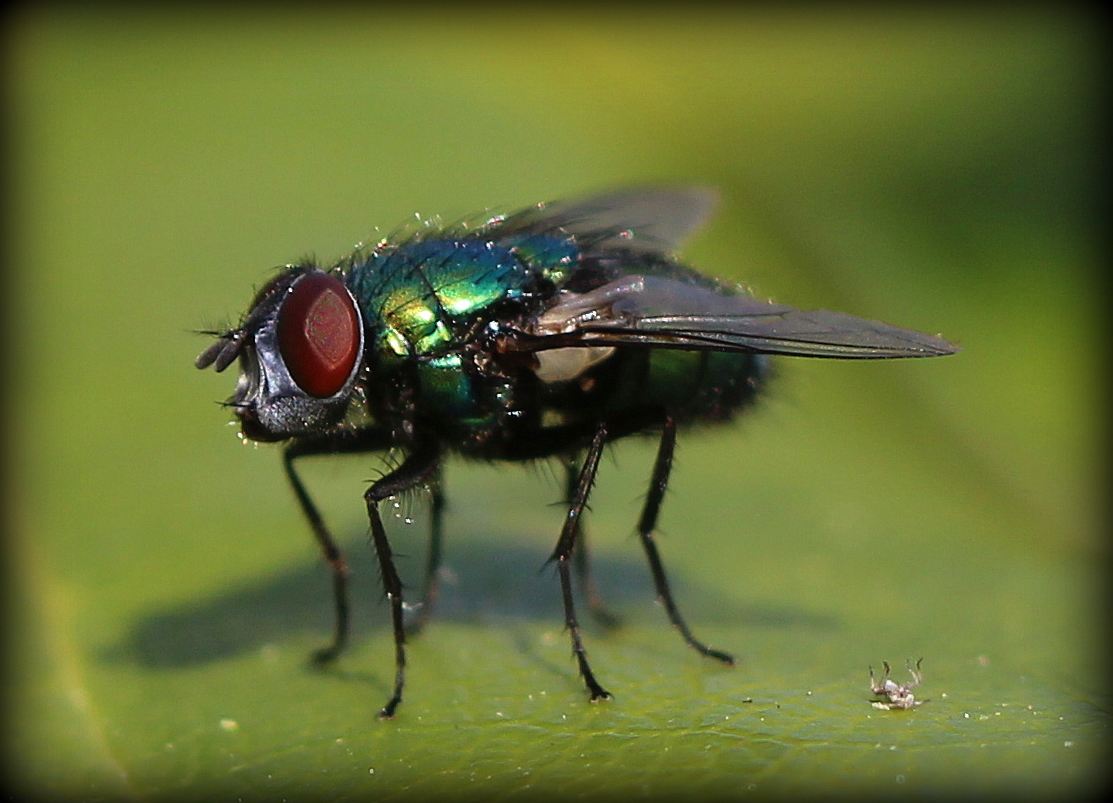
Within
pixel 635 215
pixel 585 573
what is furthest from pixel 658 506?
pixel 635 215

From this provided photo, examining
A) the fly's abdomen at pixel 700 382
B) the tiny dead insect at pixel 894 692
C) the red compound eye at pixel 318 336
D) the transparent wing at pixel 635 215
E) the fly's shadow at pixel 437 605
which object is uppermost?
the transparent wing at pixel 635 215

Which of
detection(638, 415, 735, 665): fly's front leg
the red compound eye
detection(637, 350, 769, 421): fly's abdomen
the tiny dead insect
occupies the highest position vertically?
the red compound eye

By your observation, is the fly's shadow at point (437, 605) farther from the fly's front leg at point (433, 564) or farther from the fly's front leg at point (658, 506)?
the fly's front leg at point (658, 506)

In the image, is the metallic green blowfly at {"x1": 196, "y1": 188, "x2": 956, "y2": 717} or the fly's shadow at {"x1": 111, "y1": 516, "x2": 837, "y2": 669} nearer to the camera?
the metallic green blowfly at {"x1": 196, "y1": 188, "x2": 956, "y2": 717}

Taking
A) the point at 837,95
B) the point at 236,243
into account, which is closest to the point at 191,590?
the point at 236,243

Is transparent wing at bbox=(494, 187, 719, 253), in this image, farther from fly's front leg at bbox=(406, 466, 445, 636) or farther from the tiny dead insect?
the tiny dead insect

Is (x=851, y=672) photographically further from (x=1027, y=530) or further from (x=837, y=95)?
(x=837, y=95)

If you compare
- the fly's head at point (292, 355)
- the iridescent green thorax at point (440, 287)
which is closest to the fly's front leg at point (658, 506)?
the iridescent green thorax at point (440, 287)

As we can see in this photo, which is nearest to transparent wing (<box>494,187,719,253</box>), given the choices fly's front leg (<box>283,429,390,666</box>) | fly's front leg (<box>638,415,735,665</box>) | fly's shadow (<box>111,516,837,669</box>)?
fly's front leg (<box>638,415,735,665</box>)
